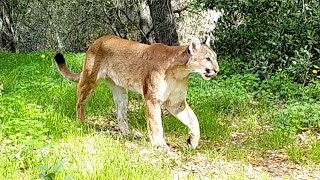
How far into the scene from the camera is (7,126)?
6.48m

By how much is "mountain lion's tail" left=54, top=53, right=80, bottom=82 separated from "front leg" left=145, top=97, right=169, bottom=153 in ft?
6.45

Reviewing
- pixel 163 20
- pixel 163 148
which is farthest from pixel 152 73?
pixel 163 20

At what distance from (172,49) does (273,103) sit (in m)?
2.76

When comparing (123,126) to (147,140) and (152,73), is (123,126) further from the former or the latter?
(152,73)

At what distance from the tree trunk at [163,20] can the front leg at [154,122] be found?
19.2 feet

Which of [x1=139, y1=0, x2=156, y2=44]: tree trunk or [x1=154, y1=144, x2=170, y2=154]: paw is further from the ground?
[x1=139, y1=0, x2=156, y2=44]: tree trunk

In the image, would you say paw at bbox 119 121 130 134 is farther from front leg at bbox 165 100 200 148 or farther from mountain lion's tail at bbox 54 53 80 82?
mountain lion's tail at bbox 54 53 80 82

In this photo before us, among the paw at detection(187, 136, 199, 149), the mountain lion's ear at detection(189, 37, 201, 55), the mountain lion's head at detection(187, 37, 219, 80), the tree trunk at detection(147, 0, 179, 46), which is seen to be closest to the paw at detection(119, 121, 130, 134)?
the paw at detection(187, 136, 199, 149)

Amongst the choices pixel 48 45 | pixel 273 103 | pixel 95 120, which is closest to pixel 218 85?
pixel 273 103

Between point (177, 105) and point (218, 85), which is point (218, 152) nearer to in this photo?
point (177, 105)

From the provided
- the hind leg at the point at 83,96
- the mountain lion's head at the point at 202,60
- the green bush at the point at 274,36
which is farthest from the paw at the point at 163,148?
the green bush at the point at 274,36

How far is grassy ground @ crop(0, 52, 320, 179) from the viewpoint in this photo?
210 inches

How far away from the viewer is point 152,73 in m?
7.11

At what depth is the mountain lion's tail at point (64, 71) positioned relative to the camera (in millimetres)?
8688
